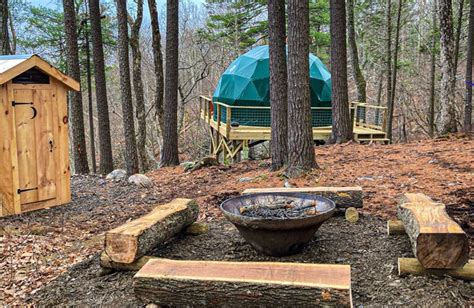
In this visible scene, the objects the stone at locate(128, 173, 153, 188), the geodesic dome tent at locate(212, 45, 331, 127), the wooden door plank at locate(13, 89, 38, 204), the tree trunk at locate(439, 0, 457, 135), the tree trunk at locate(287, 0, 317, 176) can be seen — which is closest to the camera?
the wooden door plank at locate(13, 89, 38, 204)

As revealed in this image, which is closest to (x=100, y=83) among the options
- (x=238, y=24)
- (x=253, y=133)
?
(x=253, y=133)

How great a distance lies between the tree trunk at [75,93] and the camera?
37.4ft

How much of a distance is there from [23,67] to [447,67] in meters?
9.92

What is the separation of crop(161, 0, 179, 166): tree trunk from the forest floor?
2.59m

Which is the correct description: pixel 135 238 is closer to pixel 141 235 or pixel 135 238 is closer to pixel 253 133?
pixel 141 235

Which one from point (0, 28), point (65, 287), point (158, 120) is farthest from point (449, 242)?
point (0, 28)

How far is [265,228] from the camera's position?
3.92 metres

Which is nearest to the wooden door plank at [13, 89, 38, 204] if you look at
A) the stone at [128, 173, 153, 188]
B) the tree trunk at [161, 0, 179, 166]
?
the stone at [128, 173, 153, 188]

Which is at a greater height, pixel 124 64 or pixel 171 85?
pixel 124 64

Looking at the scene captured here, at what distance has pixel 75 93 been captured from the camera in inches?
468

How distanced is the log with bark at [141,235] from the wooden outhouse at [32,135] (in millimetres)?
3198

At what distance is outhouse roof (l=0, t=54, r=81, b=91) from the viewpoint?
6.28 m

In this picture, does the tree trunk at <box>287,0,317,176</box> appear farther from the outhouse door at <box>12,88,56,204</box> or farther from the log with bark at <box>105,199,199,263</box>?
the outhouse door at <box>12,88,56,204</box>

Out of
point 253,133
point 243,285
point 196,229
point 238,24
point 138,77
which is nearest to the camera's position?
point 243,285
